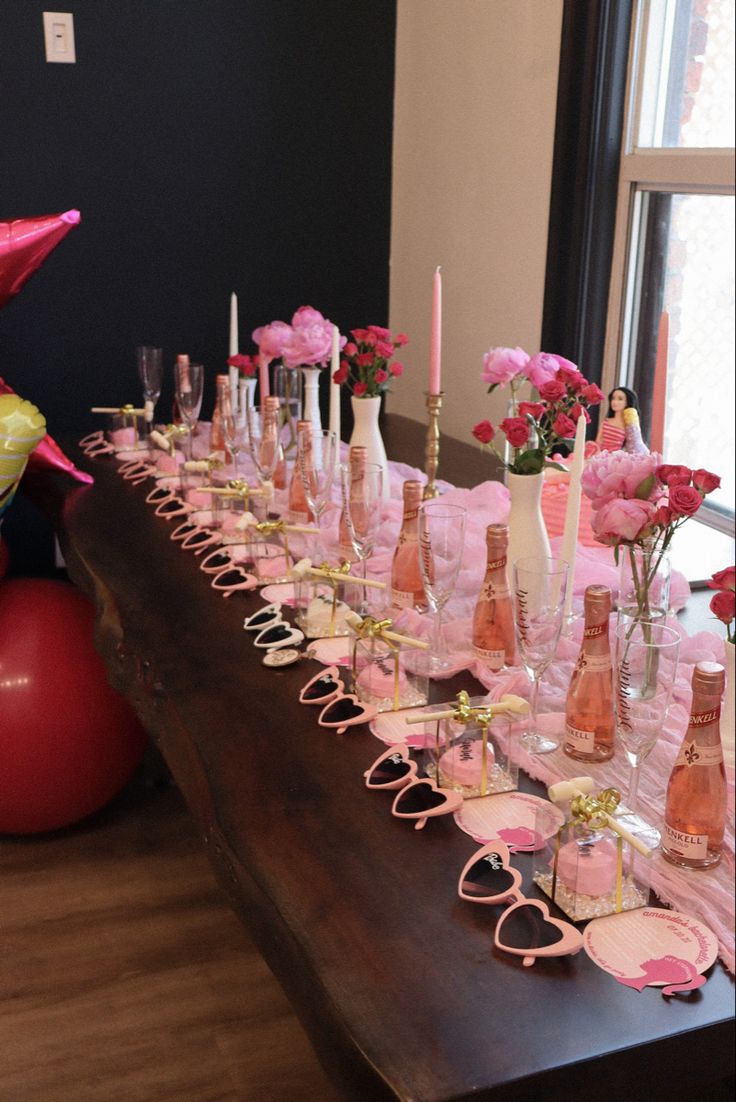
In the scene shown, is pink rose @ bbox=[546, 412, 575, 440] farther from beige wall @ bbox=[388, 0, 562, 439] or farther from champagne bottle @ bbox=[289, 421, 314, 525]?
beige wall @ bbox=[388, 0, 562, 439]

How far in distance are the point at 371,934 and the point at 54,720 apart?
1333mm

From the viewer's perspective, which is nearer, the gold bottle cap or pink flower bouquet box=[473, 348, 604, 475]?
the gold bottle cap

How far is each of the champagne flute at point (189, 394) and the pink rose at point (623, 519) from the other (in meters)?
1.29

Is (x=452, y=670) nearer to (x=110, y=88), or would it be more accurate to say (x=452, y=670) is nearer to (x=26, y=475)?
(x=26, y=475)

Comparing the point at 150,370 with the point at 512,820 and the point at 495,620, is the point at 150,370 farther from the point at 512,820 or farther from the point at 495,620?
the point at 512,820

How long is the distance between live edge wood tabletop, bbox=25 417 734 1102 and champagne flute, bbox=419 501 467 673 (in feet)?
0.38

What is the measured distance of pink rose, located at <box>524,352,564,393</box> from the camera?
138 centimetres

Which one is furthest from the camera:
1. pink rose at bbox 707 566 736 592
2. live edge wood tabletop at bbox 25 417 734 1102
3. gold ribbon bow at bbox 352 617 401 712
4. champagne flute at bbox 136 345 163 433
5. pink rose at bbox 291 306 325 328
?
champagne flute at bbox 136 345 163 433

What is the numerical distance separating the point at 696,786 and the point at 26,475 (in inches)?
67.2

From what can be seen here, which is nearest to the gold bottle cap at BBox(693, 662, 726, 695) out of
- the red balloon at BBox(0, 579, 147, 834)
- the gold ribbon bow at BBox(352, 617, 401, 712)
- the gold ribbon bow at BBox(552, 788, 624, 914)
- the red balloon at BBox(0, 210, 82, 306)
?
the gold ribbon bow at BBox(552, 788, 624, 914)

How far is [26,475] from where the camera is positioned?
89.4 inches

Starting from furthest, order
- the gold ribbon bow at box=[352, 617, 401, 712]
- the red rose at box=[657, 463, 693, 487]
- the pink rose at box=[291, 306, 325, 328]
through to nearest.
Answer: the pink rose at box=[291, 306, 325, 328]
the gold ribbon bow at box=[352, 617, 401, 712]
the red rose at box=[657, 463, 693, 487]

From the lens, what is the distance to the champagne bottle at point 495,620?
127 cm

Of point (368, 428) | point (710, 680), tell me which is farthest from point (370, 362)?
point (710, 680)
